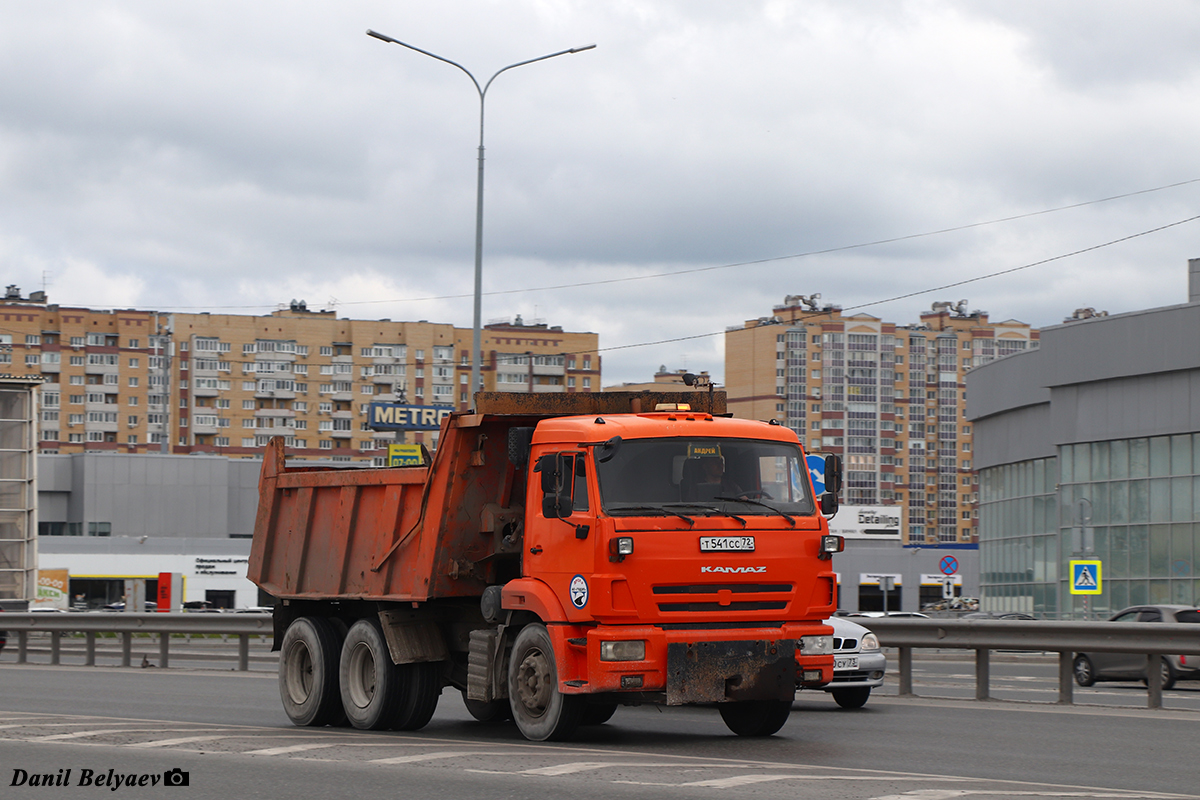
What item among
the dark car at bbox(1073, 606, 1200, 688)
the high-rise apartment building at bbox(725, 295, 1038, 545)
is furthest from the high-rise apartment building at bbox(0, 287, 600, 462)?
the dark car at bbox(1073, 606, 1200, 688)

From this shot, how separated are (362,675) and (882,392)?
139295 millimetres

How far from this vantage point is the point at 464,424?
42.0 ft

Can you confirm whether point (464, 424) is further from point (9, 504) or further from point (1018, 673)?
point (9, 504)

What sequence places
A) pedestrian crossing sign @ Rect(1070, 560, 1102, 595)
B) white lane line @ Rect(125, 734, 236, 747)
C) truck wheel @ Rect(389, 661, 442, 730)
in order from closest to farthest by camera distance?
white lane line @ Rect(125, 734, 236, 747), truck wheel @ Rect(389, 661, 442, 730), pedestrian crossing sign @ Rect(1070, 560, 1102, 595)

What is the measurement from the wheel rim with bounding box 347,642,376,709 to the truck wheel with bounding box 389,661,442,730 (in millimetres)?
366

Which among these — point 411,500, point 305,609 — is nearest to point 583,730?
point 411,500

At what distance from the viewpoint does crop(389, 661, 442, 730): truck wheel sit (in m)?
13.4

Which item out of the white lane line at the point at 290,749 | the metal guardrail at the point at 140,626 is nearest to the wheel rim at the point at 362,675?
the white lane line at the point at 290,749

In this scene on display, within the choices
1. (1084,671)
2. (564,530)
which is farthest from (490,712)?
(1084,671)

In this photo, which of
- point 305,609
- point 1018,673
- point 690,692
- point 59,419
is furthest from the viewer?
point 59,419

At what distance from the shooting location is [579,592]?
11.4 m

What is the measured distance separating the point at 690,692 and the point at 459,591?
2351mm

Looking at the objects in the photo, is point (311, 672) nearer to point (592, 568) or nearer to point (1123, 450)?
point (592, 568)

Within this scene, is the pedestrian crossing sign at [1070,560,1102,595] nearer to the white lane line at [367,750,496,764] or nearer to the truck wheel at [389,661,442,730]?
the truck wheel at [389,661,442,730]
